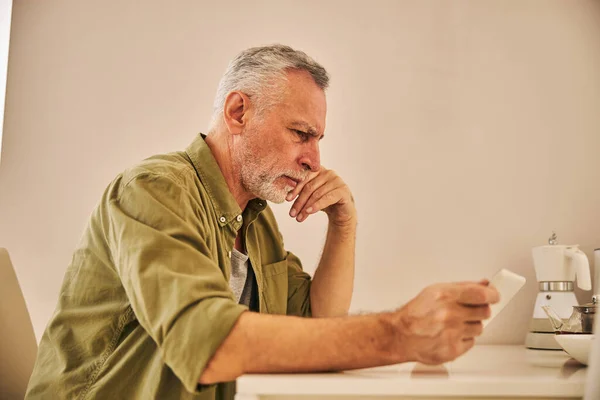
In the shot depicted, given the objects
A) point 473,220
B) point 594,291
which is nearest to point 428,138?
point 473,220

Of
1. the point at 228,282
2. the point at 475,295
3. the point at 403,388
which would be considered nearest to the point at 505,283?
the point at 475,295

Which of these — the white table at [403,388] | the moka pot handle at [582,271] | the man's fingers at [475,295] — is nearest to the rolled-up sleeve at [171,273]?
the white table at [403,388]

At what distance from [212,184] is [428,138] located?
3.20 feet

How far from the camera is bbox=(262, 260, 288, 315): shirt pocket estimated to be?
56.0 inches

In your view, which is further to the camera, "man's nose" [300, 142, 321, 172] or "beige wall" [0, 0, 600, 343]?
"beige wall" [0, 0, 600, 343]

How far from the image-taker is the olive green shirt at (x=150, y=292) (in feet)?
2.68

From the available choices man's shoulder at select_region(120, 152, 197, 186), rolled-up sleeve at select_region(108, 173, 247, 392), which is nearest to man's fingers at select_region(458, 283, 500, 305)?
rolled-up sleeve at select_region(108, 173, 247, 392)

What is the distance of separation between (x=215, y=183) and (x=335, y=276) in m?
0.44

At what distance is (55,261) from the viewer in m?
1.94

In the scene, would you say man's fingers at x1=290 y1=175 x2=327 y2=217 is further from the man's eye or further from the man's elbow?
the man's elbow

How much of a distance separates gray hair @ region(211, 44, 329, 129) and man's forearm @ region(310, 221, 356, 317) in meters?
0.39

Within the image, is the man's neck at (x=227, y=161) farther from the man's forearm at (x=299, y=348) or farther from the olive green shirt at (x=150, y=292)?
the man's forearm at (x=299, y=348)

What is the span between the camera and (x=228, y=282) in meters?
1.28

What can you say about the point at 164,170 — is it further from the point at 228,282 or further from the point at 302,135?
the point at 302,135
